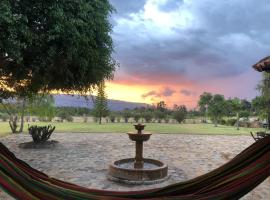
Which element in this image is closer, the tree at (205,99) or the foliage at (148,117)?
the tree at (205,99)

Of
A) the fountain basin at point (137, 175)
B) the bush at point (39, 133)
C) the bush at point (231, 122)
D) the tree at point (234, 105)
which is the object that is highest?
the tree at point (234, 105)

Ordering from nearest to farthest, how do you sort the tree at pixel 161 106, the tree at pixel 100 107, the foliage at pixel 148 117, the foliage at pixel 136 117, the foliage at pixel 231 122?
the tree at pixel 100 107 < the foliage at pixel 231 122 < the foliage at pixel 148 117 < the foliage at pixel 136 117 < the tree at pixel 161 106

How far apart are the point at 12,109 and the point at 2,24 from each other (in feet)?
58.1

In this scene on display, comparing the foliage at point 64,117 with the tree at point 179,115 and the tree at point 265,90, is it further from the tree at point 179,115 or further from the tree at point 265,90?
the tree at point 265,90

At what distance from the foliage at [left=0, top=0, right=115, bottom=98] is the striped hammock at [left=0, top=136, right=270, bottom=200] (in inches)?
272

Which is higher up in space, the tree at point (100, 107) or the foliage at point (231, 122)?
the tree at point (100, 107)

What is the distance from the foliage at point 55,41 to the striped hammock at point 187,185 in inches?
272

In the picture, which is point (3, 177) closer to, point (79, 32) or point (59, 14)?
point (59, 14)

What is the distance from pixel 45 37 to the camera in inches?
431

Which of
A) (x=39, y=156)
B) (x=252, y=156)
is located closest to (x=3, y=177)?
(x=252, y=156)

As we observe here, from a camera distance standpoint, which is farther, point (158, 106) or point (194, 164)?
point (158, 106)

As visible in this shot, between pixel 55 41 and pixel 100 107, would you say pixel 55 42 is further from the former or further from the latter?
pixel 100 107

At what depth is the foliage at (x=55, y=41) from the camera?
33.3 ft

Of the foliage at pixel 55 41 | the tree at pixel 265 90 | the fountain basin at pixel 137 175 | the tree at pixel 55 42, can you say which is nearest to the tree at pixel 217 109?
the tree at pixel 265 90
